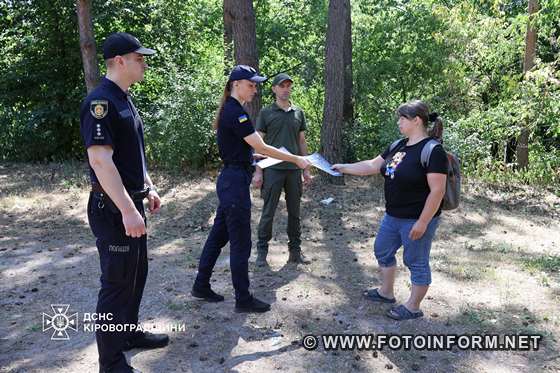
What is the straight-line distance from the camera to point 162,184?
10.3m

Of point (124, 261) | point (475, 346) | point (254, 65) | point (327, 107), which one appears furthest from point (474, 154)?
point (124, 261)

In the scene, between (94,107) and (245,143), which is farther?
(245,143)

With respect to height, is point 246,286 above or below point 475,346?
above

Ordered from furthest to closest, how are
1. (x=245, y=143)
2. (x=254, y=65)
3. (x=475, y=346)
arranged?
(x=254, y=65)
(x=245, y=143)
(x=475, y=346)

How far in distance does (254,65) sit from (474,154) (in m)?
5.37

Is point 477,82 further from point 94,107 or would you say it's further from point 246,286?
point 94,107

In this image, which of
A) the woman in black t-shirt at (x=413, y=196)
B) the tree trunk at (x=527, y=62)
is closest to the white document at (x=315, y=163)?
the woman in black t-shirt at (x=413, y=196)

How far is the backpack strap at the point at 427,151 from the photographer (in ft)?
13.3

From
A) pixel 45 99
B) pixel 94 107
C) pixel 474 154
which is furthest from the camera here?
pixel 45 99

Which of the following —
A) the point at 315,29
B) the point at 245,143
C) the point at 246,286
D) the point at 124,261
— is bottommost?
the point at 246,286

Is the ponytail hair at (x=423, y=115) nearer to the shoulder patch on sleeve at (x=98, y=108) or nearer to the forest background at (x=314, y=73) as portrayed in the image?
the shoulder patch on sleeve at (x=98, y=108)

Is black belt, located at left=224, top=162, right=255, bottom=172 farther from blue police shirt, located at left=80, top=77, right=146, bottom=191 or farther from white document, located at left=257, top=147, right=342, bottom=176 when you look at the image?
blue police shirt, located at left=80, top=77, right=146, bottom=191

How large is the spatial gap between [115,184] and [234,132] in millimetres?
1430

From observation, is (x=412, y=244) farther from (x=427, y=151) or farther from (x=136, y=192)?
(x=136, y=192)
